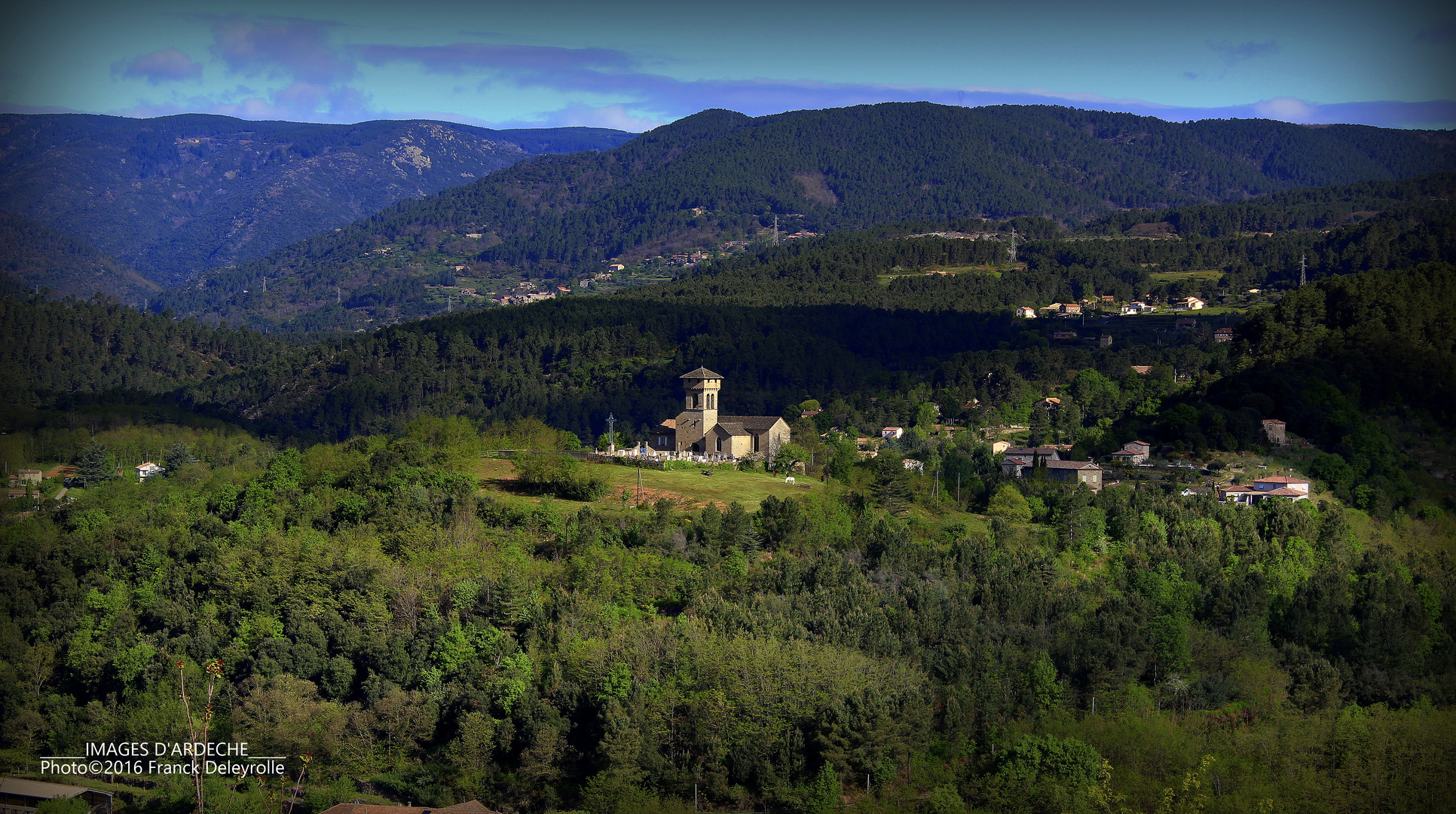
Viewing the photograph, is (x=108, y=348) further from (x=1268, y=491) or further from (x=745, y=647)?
(x=1268, y=491)

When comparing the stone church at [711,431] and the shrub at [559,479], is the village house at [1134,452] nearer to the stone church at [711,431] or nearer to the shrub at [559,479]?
the stone church at [711,431]

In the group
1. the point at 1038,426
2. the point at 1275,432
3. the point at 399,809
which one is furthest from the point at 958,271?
the point at 399,809

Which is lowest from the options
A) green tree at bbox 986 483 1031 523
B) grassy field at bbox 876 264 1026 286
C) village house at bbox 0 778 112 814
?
village house at bbox 0 778 112 814

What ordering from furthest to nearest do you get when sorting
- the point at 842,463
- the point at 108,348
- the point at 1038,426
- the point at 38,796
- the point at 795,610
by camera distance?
the point at 108,348 < the point at 1038,426 < the point at 842,463 < the point at 795,610 < the point at 38,796

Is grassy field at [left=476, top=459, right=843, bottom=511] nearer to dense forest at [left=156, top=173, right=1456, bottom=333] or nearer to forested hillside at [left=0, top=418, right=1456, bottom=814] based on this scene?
forested hillside at [left=0, top=418, right=1456, bottom=814]

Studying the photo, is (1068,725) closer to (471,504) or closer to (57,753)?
(471,504)

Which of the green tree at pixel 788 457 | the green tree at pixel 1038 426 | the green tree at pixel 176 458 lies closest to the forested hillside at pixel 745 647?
the green tree at pixel 788 457

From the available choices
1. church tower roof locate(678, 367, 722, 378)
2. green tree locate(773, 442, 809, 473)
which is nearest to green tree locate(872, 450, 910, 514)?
green tree locate(773, 442, 809, 473)
